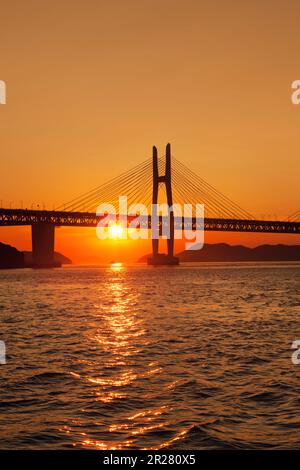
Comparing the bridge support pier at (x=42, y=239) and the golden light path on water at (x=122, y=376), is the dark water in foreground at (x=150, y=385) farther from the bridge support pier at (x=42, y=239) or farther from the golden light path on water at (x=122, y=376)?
the bridge support pier at (x=42, y=239)

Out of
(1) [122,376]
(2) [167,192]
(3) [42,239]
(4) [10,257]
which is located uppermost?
(2) [167,192]

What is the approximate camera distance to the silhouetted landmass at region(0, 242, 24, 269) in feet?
478

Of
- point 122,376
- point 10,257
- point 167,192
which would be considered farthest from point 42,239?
point 122,376

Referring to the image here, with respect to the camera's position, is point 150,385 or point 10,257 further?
point 10,257

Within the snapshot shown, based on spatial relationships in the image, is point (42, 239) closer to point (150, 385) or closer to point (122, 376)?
point (122, 376)

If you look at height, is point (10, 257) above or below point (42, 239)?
below

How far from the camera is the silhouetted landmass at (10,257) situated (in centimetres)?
14575

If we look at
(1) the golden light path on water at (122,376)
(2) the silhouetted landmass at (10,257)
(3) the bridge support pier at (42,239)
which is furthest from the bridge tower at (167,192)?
(1) the golden light path on water at (122,376)

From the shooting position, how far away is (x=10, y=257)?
486ft

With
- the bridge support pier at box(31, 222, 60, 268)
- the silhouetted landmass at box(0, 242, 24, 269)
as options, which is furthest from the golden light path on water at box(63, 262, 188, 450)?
the silhouetted landmass at box(0, 242, 24, 269)

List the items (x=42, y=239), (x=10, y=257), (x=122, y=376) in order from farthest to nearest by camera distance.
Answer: (x=10, y=257)
(x=42, y=239)
(x=122, y=376)
